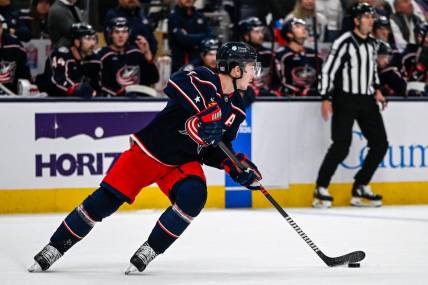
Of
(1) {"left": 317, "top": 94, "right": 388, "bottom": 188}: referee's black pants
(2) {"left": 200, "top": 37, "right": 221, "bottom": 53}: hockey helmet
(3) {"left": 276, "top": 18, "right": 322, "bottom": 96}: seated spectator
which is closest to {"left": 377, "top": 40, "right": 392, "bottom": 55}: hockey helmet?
(3) {"left": 276, "top": 18, "right": 322, "bottom": 96}: seated spectator

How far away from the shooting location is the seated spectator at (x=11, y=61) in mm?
8656

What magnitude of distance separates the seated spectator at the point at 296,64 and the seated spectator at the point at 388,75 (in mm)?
599

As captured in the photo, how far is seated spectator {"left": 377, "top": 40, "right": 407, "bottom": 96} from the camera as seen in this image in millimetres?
9617

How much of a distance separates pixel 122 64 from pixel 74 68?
473mm

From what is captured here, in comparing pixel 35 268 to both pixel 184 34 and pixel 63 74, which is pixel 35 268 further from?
pixel 184 34

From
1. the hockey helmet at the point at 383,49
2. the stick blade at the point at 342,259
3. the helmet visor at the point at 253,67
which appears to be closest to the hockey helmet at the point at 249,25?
the hockey helmet at the point at 383,49

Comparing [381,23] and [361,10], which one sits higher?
[361,10]

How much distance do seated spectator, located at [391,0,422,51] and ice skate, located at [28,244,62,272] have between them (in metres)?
5.85

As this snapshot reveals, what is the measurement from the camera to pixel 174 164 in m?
5.32

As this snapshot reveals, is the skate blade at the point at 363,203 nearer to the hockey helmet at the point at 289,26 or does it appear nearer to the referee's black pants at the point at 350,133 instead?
the referee's black pants at the point at 350,133

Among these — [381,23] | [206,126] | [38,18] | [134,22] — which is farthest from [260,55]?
[206,126]

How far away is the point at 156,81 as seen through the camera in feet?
29.9

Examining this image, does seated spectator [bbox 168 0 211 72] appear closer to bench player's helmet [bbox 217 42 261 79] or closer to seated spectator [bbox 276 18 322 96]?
seated spectator [bbox 276 18 322 96]

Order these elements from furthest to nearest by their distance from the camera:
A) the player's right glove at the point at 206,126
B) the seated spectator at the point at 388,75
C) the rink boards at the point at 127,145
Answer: the seated spectator at the point at 388,75 → the rink boards at the point at 127,145 → the player's right glove at the point at 206,126
